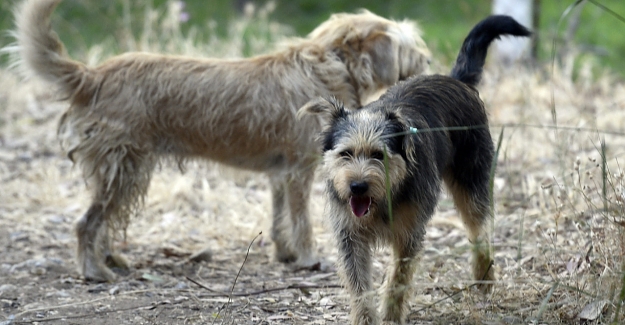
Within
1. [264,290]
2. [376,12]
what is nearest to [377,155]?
[264,290]

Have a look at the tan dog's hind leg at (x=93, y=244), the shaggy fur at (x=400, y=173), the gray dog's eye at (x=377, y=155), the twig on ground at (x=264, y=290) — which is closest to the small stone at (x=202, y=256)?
the tan dog's hind leg at (x=93, y=244)

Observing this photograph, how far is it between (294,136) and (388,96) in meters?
1.36

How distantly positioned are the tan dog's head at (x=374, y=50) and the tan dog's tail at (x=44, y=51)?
1888mm

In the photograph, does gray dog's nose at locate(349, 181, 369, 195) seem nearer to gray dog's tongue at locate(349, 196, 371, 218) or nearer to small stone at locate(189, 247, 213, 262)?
gray dog's tongue at locate(349, 196, 371, 218)

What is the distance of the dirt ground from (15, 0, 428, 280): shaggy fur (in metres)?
0.41

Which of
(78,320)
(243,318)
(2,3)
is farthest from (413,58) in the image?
(2,3)

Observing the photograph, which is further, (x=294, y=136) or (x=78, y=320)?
(x=294, y=136)

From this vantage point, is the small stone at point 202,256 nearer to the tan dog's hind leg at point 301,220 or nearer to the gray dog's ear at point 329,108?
the tan dog's hind leg at point 301,220

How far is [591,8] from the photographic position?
1802 cm

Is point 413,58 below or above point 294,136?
above

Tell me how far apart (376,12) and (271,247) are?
13.4 m

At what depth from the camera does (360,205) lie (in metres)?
3.84

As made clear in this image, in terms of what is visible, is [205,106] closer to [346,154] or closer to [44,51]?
[44,51]

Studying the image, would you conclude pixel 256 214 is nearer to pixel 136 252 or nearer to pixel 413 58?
pixel 136 252
